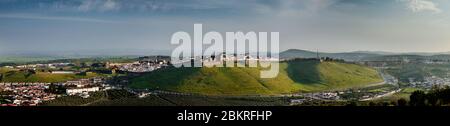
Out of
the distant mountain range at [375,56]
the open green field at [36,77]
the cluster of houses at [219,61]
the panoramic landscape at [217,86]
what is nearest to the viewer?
the panoramic landscape at [217,86]

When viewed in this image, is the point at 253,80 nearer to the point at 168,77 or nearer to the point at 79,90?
the point at 168,77

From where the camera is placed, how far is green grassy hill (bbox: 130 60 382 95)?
37281mm

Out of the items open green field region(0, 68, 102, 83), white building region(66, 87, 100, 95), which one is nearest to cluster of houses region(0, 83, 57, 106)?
white building region(66, 87, 100, 95)

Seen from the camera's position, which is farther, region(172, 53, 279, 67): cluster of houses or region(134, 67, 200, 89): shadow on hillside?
region(172, 53, 279, 67): cluster of houses

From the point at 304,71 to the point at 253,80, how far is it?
1047 cm

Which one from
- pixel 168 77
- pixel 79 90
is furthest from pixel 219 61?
pixel 79 90

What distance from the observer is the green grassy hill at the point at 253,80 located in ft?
122

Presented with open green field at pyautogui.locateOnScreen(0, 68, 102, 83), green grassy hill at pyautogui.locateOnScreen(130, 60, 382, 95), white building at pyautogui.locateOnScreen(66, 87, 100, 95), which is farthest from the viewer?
open green field at pyautogui.locateOnScreen(0, 68, 102, 83)

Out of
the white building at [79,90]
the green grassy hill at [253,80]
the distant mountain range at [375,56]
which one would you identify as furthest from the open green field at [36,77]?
the distant mountain range at [375,56]

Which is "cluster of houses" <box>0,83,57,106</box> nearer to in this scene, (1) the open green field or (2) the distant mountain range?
(1) the open green field

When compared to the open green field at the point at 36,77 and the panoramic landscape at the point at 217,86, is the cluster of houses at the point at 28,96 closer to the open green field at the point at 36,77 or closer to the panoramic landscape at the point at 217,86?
the panoramic landscape at the point at 217,86

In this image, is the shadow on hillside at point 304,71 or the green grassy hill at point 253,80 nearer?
the green grassy hill at point 253,80
